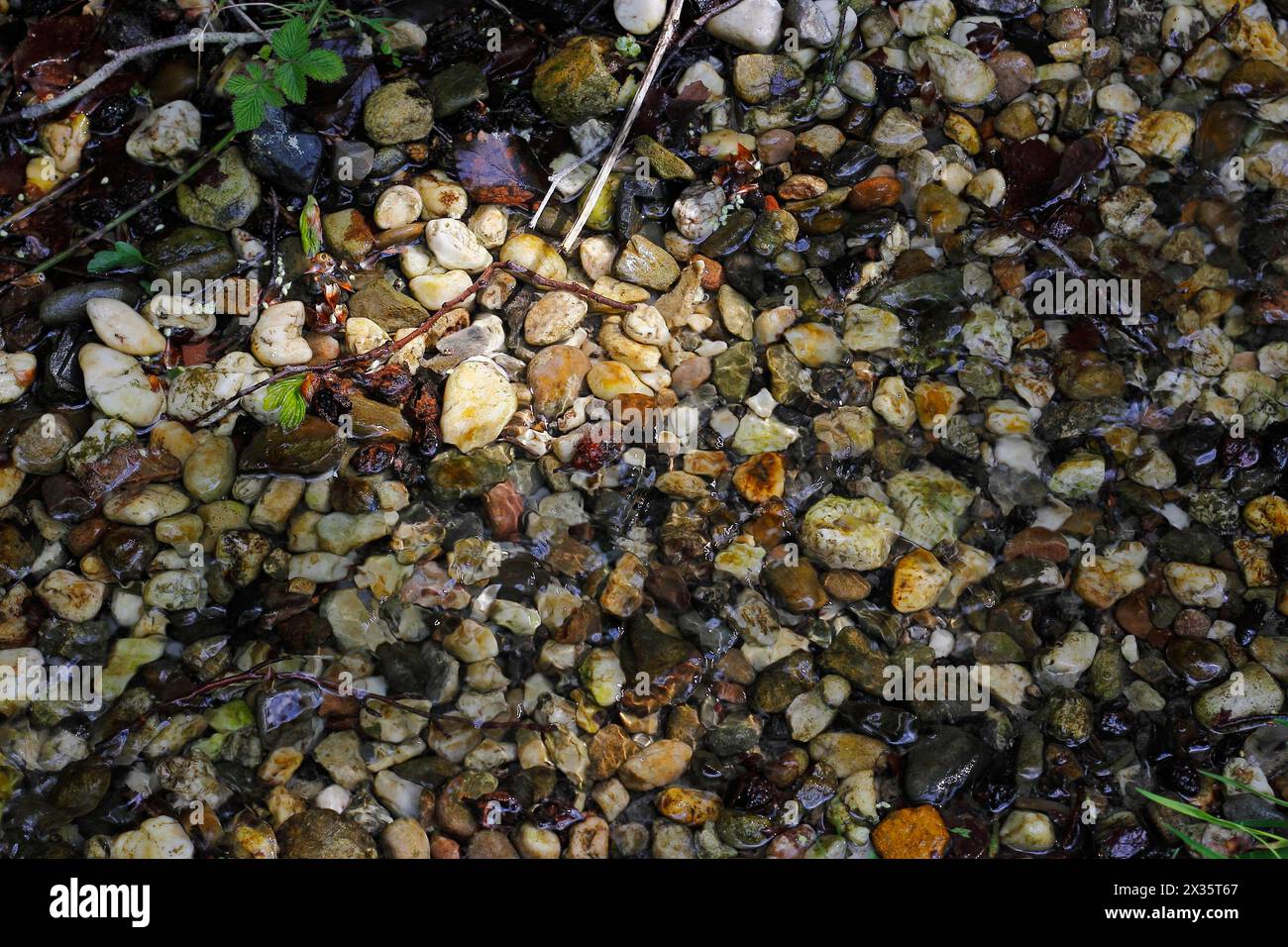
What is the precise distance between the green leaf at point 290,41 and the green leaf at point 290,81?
0.12ft

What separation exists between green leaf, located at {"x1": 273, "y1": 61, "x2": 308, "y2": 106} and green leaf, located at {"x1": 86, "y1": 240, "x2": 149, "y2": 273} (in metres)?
0.90

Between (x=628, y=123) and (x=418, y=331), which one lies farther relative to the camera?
(x=628, y=123)

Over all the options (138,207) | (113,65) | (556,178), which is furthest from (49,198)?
(556,178)

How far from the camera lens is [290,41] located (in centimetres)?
363

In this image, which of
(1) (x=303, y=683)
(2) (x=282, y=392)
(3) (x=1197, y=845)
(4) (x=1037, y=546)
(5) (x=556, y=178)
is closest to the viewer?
(3) (x=1197, y=845)

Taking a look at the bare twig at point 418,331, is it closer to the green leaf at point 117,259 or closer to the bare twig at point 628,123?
the bare twig at point 628,123

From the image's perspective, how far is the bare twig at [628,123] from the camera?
4062mm

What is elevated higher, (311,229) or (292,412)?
(311,229)

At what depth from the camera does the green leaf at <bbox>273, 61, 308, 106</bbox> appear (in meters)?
3.60

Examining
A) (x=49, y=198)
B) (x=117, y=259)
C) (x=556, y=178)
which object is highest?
(x=556, y=178)

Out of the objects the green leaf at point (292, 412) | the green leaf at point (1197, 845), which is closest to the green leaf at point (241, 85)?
the green leaf at point (292, 412)

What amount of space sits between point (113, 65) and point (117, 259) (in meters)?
0.78

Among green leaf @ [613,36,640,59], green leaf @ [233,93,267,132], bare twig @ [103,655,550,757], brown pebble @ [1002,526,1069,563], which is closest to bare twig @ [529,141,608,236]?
green leaf @ [613,36,640,59]

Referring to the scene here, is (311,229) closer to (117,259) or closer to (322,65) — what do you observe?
(322,65)
